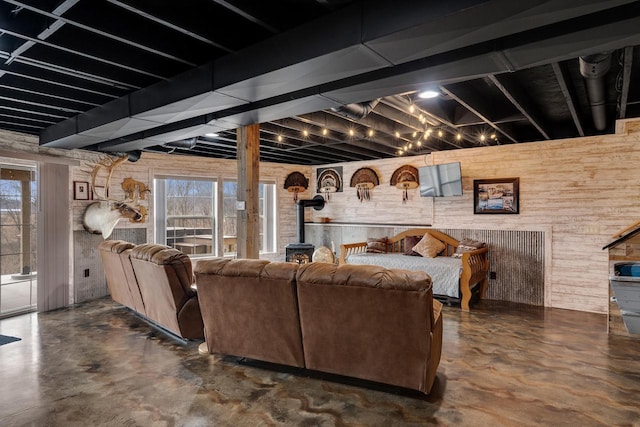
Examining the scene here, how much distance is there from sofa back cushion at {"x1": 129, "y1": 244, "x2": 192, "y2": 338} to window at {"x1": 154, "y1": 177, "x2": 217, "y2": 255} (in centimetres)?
300

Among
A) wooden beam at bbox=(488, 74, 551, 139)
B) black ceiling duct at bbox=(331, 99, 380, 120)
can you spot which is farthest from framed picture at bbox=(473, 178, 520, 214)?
black ceiling duct at bbox=(331, 99, 380, 120)

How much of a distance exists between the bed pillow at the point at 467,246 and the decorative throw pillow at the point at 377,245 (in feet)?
4.67

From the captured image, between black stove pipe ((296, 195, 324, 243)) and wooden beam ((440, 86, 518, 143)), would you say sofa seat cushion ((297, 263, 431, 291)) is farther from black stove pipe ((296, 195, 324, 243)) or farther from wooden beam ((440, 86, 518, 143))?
black stove pipe ((296, 195, 324, 243))

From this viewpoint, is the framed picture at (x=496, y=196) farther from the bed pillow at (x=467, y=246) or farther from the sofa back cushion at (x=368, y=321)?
the sofa back cushion at (x=368, y=321)

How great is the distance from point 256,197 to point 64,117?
2.66 meters

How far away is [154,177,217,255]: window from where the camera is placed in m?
7.16

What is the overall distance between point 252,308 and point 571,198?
4.96m

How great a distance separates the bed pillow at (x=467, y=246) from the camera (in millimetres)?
6024

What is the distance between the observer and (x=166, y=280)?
12.6ft

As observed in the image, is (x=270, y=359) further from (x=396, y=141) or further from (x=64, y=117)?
(x=396, y=141)

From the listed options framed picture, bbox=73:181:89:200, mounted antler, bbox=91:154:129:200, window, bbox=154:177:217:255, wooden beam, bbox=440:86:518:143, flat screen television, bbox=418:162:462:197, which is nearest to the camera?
wooden beam, bbox=440:86:518:143

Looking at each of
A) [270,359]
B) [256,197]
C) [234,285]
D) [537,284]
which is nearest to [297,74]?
[234,285]

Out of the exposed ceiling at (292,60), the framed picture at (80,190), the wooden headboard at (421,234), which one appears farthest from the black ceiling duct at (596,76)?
the framed picture at (80,190)

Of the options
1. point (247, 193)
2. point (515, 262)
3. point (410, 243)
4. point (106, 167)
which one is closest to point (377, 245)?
point (410, 243)
